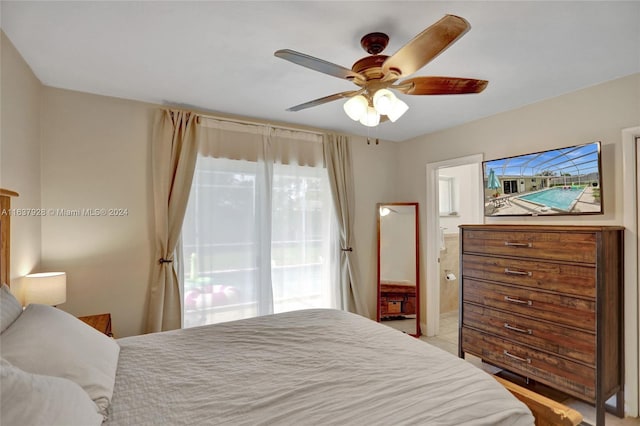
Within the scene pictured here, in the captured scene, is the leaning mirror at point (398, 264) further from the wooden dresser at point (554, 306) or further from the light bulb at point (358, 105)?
the light bulb at point (358, 105)

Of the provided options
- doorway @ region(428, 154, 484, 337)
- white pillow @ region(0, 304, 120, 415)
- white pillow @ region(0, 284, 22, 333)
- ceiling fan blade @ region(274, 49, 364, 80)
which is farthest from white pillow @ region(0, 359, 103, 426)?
doorway @ region(428, 154, 484, 337)

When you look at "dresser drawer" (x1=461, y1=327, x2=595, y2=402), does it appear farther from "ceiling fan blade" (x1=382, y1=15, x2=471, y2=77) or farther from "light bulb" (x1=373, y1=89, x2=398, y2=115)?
"ceiling fan blade" (x1=382, y1=15, x2=471, y2=77)

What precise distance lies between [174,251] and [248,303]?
0.93 metres

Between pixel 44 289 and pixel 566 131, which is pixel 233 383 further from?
pixel 566 131

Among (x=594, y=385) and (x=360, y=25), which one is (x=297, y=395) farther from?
(x=594, y=385)

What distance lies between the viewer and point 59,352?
1.20m

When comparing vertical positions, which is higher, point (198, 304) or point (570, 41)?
point (570, 41)

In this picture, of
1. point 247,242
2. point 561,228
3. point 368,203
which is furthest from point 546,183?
point 247,242

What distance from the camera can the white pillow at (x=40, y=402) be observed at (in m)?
0.81

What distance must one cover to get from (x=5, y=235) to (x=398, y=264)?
3.67 metres

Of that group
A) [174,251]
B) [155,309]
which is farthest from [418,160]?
[155,309]

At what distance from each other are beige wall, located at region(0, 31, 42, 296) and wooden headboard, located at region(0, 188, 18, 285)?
0.31ft

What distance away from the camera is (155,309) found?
2873 millimetres

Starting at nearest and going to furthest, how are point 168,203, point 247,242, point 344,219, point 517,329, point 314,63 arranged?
point 314,63
point 517,329
point 168,203
point 247,242
point 344,219
